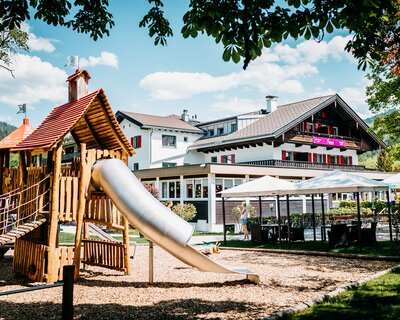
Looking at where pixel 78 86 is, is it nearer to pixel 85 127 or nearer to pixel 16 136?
pixel 85 127

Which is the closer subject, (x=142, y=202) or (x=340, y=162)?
(x=142, y=202)

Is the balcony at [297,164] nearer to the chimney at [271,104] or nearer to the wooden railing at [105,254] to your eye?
the chimney at [271,104]

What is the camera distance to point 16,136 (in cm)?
1253

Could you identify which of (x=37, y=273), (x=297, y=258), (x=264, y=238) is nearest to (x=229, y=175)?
(x=264, y=238)

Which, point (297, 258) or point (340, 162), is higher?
point (340, 162)

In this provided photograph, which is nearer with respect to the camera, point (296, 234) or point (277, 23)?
point (277, 23)

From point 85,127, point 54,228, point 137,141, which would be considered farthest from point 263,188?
point 137,141

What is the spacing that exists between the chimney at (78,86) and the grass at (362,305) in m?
8.18

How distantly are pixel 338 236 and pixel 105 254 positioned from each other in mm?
8179

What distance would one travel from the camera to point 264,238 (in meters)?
16.9

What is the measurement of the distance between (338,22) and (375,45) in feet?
4.06

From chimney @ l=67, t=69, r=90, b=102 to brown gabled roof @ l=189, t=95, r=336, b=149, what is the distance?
22816mm

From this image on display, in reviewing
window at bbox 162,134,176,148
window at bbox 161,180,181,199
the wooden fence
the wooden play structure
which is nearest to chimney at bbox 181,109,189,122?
window at bbox 162,134,176,148

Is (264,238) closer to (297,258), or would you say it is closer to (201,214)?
(297,258)
